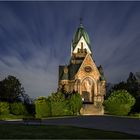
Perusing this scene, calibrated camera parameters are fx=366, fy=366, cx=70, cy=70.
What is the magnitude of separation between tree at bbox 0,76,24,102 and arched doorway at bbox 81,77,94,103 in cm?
1428

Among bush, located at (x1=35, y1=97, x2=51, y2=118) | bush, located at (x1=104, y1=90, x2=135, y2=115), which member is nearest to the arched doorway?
bush, located at (x1=104, y1=90, x2=135, y2=115)

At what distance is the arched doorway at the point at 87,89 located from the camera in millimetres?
85438

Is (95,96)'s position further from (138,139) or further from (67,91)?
(138,139)

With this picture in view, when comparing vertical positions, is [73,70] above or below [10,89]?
above

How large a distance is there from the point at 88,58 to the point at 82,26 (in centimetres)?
1776

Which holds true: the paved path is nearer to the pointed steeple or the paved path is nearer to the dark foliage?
the dark foliage

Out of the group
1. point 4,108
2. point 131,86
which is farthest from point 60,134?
point 131,86

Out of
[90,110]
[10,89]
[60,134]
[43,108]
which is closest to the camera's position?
[60,134]

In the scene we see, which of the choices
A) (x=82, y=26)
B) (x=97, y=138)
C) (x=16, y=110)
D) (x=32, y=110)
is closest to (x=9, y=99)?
(x=32, y=110)

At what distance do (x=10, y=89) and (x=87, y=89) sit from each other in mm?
17845

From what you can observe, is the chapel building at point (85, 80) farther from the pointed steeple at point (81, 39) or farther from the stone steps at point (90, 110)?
the pointed steeple at point (81, 39)

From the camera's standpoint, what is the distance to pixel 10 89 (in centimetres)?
8106

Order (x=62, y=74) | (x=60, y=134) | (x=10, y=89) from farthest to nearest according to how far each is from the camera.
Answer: (x=62, y=74) < (x=10, y=89) < (x=60, y=134)

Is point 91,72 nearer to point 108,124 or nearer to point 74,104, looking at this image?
point 74,104
